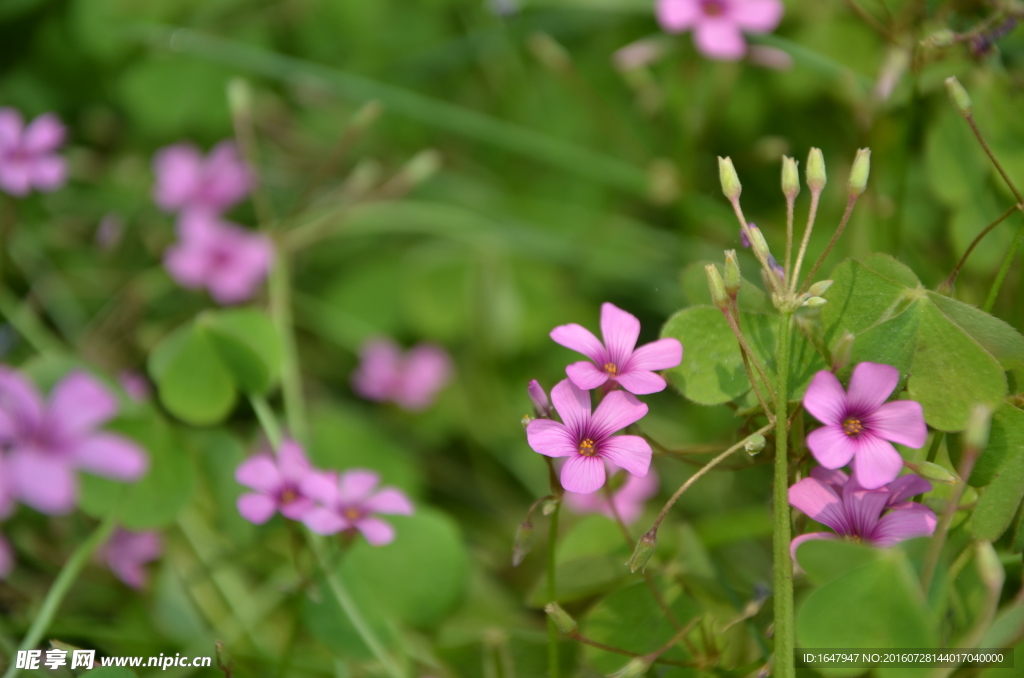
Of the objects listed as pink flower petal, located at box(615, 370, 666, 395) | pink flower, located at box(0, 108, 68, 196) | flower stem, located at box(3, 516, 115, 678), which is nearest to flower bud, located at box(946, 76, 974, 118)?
pink flower petal, located at box(615, 370, 666, 395)

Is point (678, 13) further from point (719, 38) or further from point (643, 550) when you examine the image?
point (643, 550)

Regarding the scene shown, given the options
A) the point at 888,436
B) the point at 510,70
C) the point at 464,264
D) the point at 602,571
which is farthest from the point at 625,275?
the point at 888,436

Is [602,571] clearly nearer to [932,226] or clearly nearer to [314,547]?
[314,547]

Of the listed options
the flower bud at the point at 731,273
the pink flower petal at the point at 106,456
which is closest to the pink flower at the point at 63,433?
the pink flower petal at the point at 106,456

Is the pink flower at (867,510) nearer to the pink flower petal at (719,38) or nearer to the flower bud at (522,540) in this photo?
the flower bud at (522,540)

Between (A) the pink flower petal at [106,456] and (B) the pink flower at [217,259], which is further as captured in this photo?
(B) the pink flower at [217,259]
